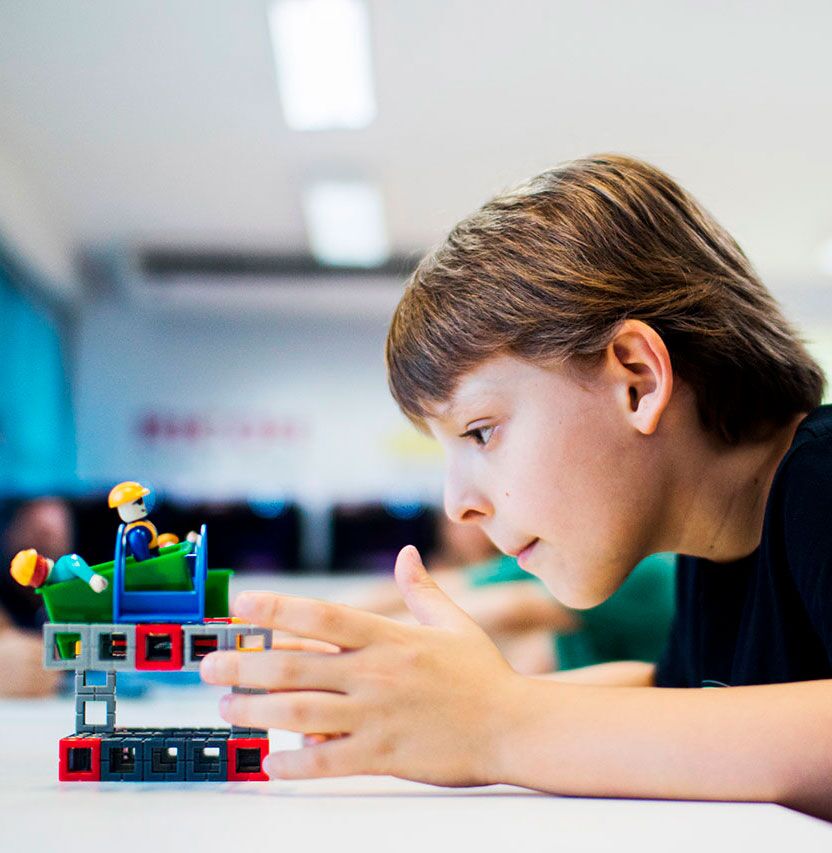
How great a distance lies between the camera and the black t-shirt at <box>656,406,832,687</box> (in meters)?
0.58

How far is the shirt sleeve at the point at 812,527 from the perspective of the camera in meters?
0.56

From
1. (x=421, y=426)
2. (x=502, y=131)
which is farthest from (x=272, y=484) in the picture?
(x=421, y=426)

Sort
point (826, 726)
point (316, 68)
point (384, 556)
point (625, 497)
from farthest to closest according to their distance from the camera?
point (384, 556) < point (316, 68) < point (625, 497) < point (826, 726)

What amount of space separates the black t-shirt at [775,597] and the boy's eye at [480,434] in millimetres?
207

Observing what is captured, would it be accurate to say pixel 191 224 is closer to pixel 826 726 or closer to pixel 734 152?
pixel 734 152

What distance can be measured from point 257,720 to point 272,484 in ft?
14.5

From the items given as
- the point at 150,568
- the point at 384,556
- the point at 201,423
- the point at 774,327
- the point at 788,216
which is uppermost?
the point at 788,216

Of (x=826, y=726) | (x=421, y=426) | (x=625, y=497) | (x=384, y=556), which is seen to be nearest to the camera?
(x=826, y=726)

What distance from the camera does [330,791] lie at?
0.49m

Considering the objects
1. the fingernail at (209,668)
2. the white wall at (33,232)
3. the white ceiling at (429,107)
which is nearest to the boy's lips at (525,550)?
the fingernail at (209,668)

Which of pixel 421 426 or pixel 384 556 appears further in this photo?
pixel 384 556

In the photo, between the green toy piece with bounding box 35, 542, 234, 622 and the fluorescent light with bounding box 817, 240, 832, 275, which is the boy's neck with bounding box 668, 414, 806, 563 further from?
the fluorescent light with bounding box 817, 240, 832, 275

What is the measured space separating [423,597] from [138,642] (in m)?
0.16

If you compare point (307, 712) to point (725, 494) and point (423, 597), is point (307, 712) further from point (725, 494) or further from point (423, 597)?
point (725, 494)
